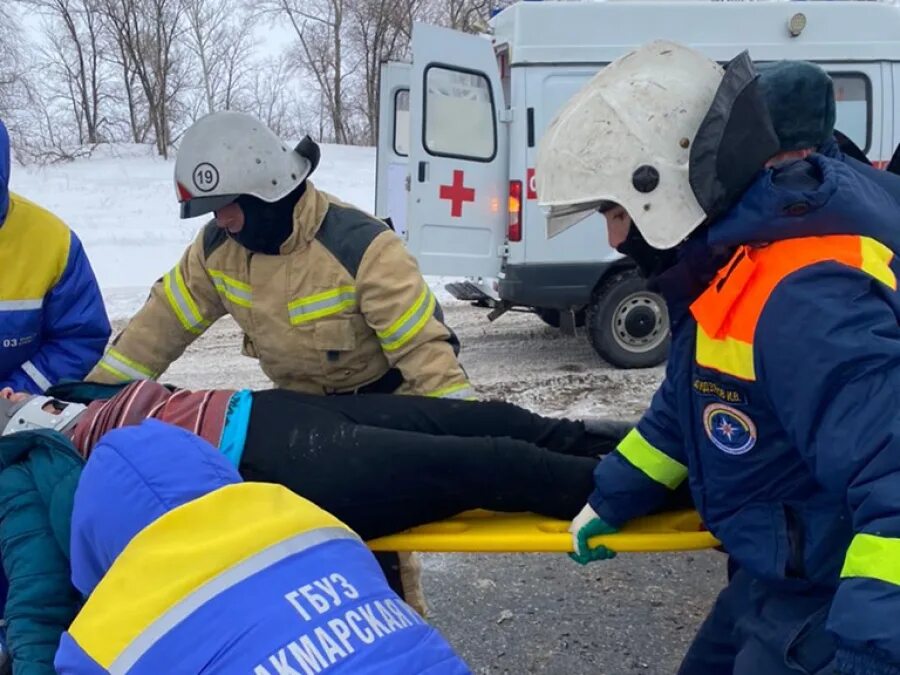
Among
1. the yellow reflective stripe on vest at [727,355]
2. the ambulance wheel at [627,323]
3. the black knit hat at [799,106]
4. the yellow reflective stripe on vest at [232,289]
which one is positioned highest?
the black knit hat at [799,106]

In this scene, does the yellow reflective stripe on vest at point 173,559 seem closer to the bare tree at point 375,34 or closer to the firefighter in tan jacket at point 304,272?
the firefighter in tan jacket at point 304,272

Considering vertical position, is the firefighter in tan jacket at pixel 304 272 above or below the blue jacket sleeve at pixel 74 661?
above

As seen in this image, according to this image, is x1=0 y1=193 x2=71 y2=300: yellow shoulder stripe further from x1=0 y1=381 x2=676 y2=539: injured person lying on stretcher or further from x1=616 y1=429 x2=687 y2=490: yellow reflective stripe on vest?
x1=616 y1=429 x2=687 y2=490: yellow reflective stripe on vest

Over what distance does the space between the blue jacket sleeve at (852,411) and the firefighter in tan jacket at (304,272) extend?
4.31 ft

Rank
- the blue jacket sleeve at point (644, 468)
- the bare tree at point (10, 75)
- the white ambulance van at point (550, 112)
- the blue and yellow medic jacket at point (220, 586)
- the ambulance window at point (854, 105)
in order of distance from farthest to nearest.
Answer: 1. the bare tree at point (10, 75)
2. the ambulance window at point (854, 105)
3. the white ambulance van at point (550, 112)
4. the blue jacket sleeve at point (644, 468)
5. the blue and yellow medic jacket at point (220, 586)

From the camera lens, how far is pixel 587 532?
206 centimetres

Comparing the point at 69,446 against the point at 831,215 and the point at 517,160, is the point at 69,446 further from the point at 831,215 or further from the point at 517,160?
the point at 517,160

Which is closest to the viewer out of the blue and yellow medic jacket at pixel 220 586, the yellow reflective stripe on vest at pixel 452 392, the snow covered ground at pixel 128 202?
the blue and yellow medic jacket at pixel 220 586

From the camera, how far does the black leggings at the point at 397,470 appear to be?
224cm

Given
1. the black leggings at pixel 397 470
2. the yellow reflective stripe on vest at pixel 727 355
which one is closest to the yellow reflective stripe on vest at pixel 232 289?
the black leggings at pixel 397 470

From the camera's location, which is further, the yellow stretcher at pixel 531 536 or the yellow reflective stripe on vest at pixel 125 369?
the yellow reflective stripe on vest at pixel 125 369

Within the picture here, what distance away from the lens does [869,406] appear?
116 centimetres

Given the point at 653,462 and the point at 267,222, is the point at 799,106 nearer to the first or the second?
the point at 653,462

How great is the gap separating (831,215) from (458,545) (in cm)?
123
